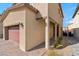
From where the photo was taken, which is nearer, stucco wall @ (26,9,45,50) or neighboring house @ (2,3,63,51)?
neighboring house @ (2,3,63,51)

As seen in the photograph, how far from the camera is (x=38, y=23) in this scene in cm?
1206

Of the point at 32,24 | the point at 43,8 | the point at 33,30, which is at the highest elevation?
the point at 43,8

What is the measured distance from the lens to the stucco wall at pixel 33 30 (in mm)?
10474

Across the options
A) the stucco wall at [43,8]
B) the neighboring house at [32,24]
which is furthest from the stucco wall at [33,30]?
the stucco wall at [43,8]

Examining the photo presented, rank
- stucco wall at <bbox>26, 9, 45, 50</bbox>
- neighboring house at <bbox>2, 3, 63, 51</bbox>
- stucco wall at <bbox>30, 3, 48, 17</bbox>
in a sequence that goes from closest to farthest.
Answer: neighboring house at <bbox>2, 3, 63, 51</bbox> → stucco wall at <bbox>26, 9, 45, 50</bbox> → stucco wall at <bbox>30, 3, 48, 17</bbox>

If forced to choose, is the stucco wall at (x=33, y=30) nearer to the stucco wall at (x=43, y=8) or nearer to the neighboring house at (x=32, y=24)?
the neighboring house at (x=32, y=24)

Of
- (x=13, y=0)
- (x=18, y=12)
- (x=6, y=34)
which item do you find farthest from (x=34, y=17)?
(x=6, y=34)

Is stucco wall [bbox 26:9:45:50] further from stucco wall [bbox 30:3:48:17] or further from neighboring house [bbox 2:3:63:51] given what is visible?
stucco wall [bbox 30:3:48:17]

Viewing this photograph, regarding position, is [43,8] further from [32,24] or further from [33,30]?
[33,30]

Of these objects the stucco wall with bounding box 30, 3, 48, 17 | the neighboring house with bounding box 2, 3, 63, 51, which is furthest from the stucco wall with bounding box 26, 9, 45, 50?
the stucco wall with bounding box 30, 3, 48, 17

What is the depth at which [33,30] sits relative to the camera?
11.2 metres

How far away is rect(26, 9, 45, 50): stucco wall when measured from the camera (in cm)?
1047

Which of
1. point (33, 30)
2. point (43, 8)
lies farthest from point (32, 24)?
point (43, 8)

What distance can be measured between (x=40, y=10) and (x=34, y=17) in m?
0.97
